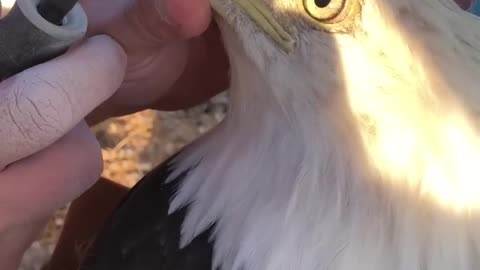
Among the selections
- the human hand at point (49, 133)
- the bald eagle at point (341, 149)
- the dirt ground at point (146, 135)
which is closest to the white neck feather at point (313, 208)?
the bald eagle at point (341, 149)

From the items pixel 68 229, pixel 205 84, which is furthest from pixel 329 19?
pixel 68 229

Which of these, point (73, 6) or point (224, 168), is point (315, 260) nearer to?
point (224, 168)

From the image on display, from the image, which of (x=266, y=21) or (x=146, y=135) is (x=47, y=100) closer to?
(x=266, y=21)

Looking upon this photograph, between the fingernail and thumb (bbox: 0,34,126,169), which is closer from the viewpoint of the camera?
thumb (bbox: 0,34,126,169)

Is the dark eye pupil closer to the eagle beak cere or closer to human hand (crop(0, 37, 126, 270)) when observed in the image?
the eagle beak cere

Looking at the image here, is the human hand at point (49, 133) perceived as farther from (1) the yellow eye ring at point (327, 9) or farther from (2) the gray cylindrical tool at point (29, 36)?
(1) the yellow eye ring at point (327, 9)

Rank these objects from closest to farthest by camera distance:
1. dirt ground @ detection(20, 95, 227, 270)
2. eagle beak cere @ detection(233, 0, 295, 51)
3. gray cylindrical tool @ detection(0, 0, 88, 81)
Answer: gray cylindrical tool @ detection(0, 0, 88, 81)
eagle beak cere @ detection(233, 0, 295, 51)
dirt ground @ detection(20, 95, 227, 270)

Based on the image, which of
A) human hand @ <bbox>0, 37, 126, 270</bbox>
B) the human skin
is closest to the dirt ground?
the human skin

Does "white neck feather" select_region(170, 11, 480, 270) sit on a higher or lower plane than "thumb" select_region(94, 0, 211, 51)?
lower
